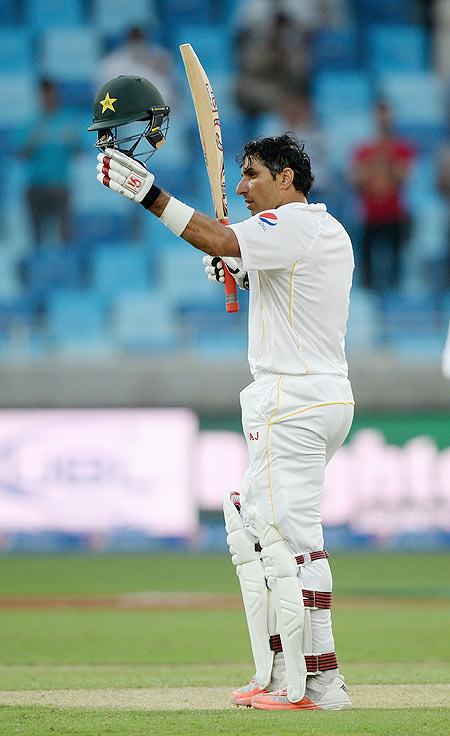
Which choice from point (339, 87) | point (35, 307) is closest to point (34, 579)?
point (35, 307)

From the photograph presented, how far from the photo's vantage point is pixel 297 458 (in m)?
5.29

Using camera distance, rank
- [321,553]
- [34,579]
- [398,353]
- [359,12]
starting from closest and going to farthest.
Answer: [321,553] < [34,579] < [398,353] < [359,12]

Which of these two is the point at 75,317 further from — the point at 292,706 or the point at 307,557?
the point at 292,706

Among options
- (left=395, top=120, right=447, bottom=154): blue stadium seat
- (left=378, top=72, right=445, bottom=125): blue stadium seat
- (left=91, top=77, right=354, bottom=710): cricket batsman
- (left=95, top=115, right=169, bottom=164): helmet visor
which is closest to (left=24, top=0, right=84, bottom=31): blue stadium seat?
(left=378, top=72, right=445, bottom=125): blue stadium seat

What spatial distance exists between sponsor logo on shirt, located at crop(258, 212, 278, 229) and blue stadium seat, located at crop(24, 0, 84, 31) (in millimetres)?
13073

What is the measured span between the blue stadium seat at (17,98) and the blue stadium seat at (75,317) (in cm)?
258

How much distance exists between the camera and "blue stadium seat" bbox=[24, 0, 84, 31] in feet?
58.1

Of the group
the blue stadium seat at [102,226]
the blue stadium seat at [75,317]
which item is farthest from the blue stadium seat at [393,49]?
the blue stadium seat at [75,317]

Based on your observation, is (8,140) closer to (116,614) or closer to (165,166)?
(165,166)

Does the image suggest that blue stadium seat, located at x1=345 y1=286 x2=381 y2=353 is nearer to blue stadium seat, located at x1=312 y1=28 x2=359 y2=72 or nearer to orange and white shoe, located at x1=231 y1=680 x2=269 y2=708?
blue stadium seat, located at x1=312 y1=28 x2=359 y2=72

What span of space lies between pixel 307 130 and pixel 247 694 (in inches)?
440

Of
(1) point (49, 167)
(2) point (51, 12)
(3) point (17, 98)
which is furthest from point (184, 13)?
(1) point (49, 167)

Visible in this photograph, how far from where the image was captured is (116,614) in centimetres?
963

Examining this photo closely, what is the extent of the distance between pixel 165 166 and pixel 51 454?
4136 millimetres
